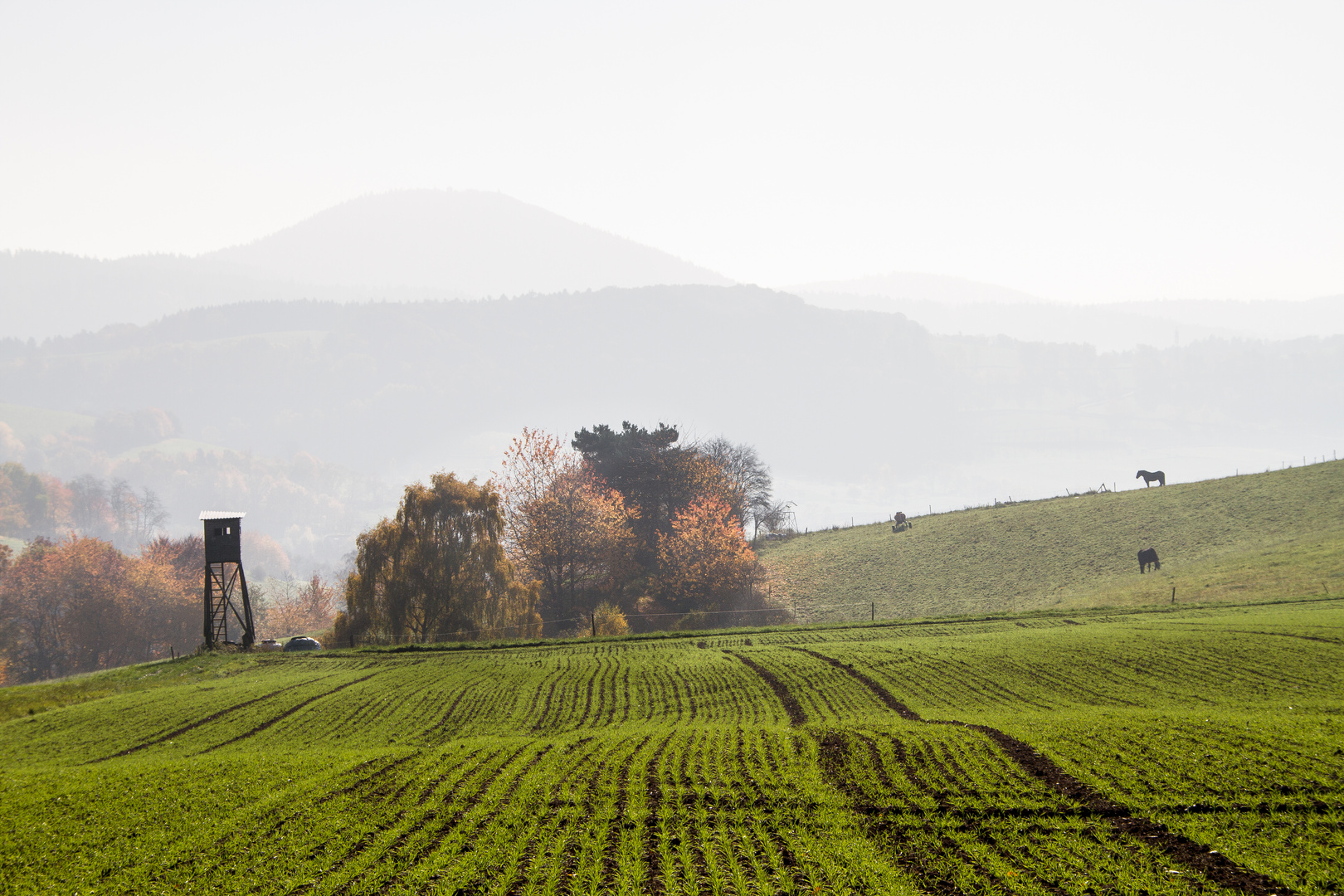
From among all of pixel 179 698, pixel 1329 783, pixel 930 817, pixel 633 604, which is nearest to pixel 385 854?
pixel 930 817

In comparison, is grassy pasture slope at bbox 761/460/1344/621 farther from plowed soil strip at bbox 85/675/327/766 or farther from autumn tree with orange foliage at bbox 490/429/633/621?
plowed soil strip at bbox 85/675/327/766

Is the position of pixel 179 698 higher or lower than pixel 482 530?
lower

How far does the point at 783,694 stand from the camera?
3312cm

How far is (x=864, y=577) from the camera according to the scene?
79.7m

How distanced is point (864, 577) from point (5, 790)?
71768 mm

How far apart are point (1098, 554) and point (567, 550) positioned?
5292 cm

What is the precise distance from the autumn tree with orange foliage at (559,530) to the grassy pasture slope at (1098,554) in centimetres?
1967

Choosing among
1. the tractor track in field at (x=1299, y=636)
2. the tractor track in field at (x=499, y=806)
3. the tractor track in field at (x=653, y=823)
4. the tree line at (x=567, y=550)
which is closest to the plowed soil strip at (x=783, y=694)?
the tractor track in field at (x=653, y=823)

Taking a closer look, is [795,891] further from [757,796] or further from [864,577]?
[864,577]

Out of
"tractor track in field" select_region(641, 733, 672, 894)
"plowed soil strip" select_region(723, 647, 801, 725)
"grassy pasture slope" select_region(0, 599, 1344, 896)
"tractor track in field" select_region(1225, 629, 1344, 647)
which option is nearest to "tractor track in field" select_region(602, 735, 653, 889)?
"grassy pasture slope" select_region(0, 599, 1344, 896)

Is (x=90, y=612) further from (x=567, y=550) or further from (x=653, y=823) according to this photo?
(x=653, y=823)

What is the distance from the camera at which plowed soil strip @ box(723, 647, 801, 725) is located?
28922 mm

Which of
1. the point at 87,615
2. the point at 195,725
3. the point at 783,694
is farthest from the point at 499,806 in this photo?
the point at 87,615

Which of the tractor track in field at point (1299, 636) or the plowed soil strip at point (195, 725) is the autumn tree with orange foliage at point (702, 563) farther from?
the tractor track in field at point (1299, 636)
